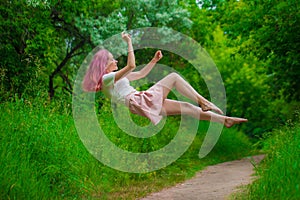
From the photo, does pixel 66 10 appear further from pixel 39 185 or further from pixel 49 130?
pixel 39 185

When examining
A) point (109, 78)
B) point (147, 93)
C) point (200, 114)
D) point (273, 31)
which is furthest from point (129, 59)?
point (273, 31)

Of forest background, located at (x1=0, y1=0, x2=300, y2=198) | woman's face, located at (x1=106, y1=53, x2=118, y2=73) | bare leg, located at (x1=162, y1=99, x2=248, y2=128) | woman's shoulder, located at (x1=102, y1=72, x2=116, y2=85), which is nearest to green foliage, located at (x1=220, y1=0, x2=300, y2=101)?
forest background, located at (x1=0, y1=0, x2=300, y2=198)

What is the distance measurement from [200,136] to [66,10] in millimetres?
5180

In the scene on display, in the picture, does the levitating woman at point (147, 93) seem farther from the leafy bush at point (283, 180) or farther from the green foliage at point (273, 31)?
the green foliage at point (273, 31)

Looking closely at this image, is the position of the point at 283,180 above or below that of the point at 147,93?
below

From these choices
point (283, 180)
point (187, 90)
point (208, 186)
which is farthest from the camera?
point (208, 186)

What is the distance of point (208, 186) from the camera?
6855 millimetres

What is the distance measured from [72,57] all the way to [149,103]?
9374 mm

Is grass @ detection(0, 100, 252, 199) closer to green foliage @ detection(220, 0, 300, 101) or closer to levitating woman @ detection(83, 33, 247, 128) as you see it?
levitating woman @ detection(83, 33, 247, 128)

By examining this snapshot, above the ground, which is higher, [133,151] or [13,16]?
[13,16]

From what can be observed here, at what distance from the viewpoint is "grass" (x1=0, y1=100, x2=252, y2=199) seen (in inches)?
171

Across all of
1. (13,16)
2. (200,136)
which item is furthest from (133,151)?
(200,136)

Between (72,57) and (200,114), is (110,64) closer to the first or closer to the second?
(200,114)

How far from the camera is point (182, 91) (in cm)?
571
